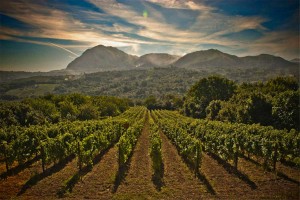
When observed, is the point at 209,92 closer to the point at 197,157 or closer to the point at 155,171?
the point at 197,157

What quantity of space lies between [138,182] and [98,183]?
9.38 ft

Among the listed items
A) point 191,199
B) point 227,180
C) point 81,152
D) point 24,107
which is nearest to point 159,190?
point 191,199

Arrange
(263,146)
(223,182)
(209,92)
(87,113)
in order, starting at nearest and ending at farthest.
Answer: (223,182)
(263,146)
(87,113)
(209,92)

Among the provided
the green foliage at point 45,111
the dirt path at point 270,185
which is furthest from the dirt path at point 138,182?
the green foliage at point 45,111

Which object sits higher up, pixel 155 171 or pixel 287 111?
pixel 287 111

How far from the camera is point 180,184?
15.1 m

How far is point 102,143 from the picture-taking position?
2352cm

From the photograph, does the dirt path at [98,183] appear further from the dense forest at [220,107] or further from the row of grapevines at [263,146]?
the dense forest at [220,107]

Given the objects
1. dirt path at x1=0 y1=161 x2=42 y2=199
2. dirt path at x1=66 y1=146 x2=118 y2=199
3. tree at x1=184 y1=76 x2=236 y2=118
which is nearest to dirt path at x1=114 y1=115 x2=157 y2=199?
dirt path at x1=66 y1=146 x2=118 y2=199

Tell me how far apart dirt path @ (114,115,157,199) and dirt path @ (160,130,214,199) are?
105cm

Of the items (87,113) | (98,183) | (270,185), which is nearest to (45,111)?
(87,113)

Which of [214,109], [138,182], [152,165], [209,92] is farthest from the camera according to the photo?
[209,92]

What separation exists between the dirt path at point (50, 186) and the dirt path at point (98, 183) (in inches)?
50.9

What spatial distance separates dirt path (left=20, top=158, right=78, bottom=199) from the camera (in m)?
13.5
